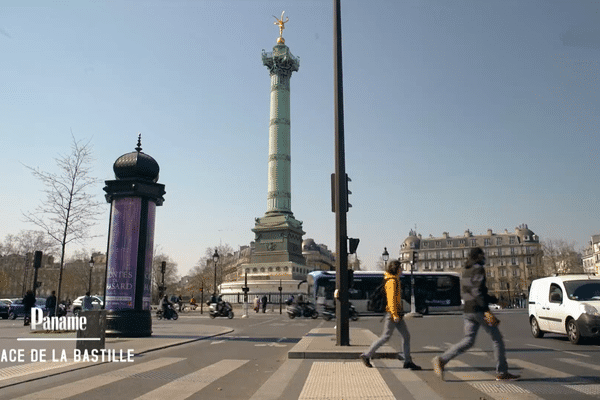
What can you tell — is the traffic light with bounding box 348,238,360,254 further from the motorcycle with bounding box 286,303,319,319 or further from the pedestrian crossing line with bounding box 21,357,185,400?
the motorcycle with bounding box 286,303,319,319

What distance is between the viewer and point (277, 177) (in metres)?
79.8

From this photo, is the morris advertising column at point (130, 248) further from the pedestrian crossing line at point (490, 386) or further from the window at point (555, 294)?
the window at point (555, 294)

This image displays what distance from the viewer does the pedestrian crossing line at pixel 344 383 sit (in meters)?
5.28

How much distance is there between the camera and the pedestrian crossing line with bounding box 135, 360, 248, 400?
17.9 feet

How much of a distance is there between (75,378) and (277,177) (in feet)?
241

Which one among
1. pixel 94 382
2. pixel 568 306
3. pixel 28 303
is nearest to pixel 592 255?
pixel 568 306

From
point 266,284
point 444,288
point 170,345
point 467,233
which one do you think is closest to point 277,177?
point 266,284

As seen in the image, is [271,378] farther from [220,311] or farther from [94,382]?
[220,311]

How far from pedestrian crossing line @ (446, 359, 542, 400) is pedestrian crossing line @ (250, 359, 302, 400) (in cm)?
229

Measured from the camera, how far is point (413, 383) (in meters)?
6.08

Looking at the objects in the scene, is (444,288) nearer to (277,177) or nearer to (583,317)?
(583,317)

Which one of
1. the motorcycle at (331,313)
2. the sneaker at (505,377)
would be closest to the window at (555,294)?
the sneaker at (505,377)

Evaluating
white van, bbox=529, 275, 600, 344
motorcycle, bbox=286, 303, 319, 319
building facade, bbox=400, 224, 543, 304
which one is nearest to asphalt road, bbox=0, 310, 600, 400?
white van, bbox=529, 275, 600, 344

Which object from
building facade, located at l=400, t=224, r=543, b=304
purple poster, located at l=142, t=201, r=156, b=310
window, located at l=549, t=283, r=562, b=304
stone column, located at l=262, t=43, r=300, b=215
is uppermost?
stone column, located at l=262, t=43, r=300, b=215
